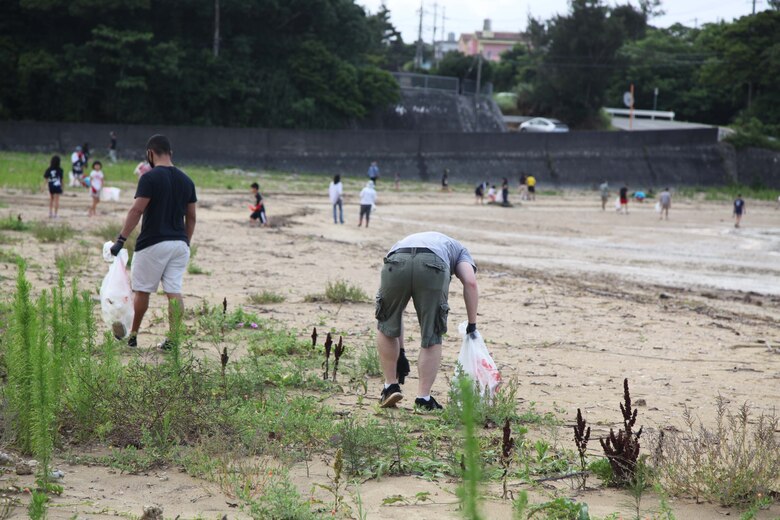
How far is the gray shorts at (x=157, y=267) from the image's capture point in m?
7.63

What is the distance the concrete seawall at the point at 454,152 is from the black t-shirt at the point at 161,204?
3690 centimetres

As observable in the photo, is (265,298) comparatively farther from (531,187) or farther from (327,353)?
(531,187)

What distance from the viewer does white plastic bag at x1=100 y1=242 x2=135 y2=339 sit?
742cm

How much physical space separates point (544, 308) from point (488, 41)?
139104mm

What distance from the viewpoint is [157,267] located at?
7.65 meters

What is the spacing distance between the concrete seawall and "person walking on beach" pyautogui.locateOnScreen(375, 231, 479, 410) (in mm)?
38918

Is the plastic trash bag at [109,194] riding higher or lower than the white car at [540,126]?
lower

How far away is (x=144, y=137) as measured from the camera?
4412 centimetres

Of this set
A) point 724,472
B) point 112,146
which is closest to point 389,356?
A: point 724,472

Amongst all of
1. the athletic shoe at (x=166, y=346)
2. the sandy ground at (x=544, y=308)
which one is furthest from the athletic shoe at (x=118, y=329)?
the sandy ground at (x=544, y=308)

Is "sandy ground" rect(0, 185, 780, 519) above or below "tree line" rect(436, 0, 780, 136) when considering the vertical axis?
below

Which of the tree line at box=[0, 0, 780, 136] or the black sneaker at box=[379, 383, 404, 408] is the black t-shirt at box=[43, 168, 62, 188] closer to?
the black sneaker at box=[379, 383, 404, 408]

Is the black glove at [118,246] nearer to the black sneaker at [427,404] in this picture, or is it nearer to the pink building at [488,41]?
the black sneaker at [427,404]

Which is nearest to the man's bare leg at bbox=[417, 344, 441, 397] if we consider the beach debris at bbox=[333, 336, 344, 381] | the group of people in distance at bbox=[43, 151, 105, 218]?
the beach debris at bbox=[333, 336, 344, 381]
